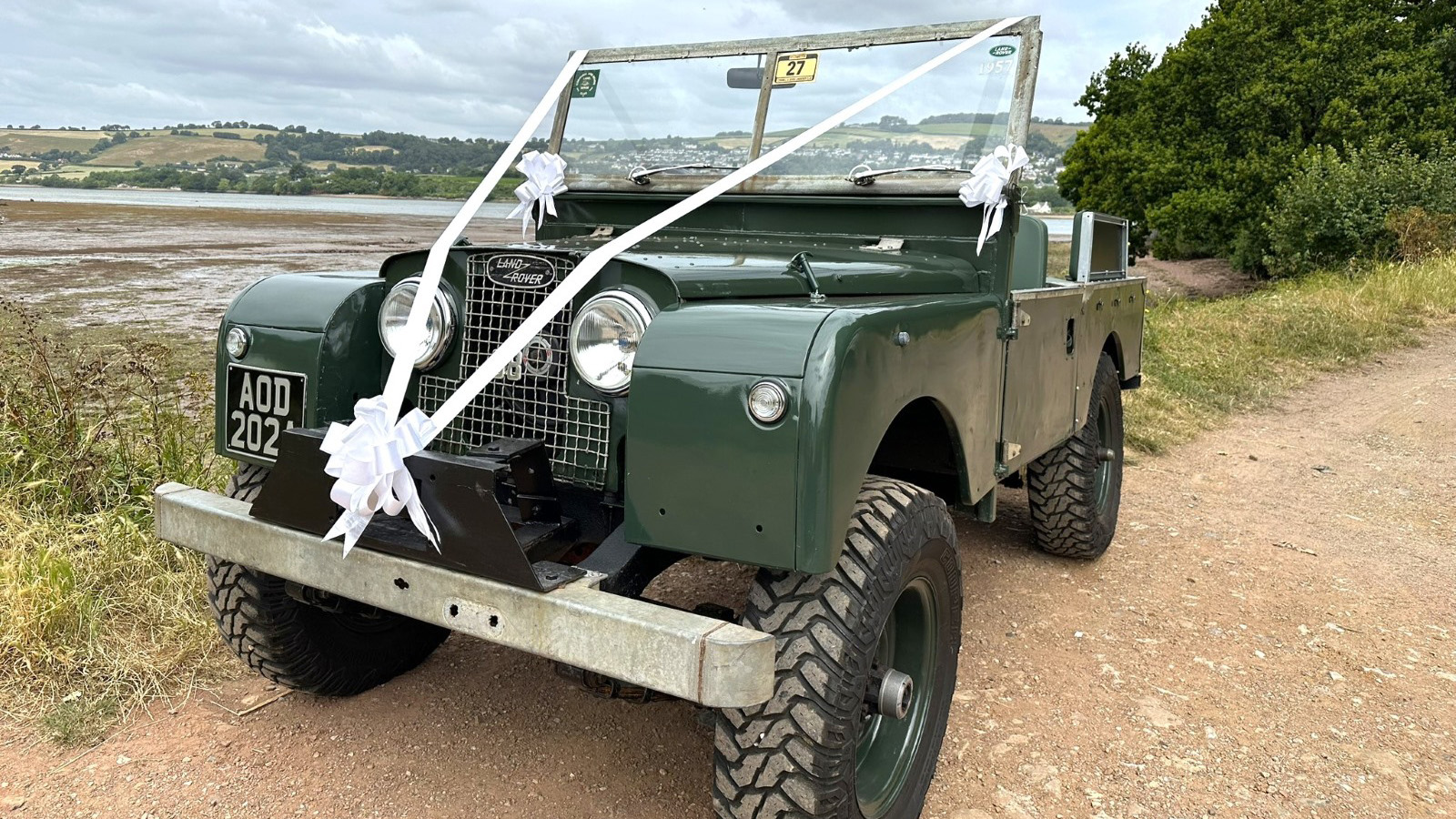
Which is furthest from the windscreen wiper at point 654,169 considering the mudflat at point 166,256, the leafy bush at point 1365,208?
the leafy bush at point 1365,208

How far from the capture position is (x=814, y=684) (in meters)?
2.22

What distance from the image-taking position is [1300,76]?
1983 centimetres

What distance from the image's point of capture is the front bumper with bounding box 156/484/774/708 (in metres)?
2.02

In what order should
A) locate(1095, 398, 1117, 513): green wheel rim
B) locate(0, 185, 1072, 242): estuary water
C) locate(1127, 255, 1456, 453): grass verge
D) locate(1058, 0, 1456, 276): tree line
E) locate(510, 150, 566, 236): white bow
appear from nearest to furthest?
locate(510, 150, 566, 236): white bow < locate(1095, 398, 1117, 513): green wheel rim < locate(1127, 255, 1456, 453): grass verge < locate(1058, 0, 1456, 276): tree line < locate(0, 185, 1072, 242): estuary water

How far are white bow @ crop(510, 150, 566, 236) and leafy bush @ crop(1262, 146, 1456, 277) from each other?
1541cm

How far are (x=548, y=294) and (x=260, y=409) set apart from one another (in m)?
0.92

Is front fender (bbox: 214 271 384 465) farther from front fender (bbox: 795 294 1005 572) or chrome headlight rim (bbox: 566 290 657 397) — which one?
front fender (bbox: 795 294 1005 572)

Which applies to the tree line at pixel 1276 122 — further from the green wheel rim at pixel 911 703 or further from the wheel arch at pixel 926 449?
the green wheel rim at pixel 911 703

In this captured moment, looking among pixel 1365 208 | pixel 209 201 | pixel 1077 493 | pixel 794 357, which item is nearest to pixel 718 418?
pixel 794 357

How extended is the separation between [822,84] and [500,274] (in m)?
1.54

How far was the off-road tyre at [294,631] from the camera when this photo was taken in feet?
9.95

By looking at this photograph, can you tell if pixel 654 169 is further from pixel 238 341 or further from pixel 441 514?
pixel 441 514

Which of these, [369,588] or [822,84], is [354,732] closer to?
[369,588]

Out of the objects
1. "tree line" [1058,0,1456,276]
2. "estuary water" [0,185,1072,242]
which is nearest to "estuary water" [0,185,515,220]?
"estuary water" [0,185,1072,242]
